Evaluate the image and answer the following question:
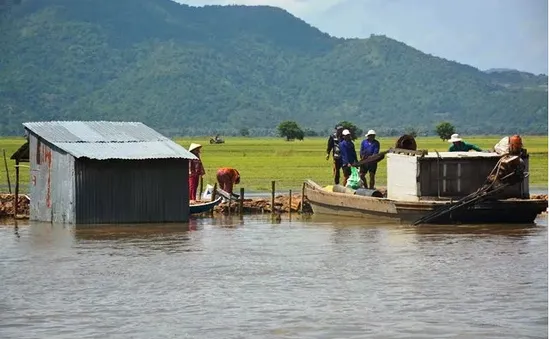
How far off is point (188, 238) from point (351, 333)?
8.94m

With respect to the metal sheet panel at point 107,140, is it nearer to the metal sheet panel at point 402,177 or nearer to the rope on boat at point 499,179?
the metal sheet panel at point 402,177

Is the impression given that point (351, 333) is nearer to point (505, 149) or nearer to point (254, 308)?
point (254, 308)

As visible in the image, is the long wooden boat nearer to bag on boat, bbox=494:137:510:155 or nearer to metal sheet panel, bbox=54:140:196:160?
bag on boat, bbox=494:137:510:155

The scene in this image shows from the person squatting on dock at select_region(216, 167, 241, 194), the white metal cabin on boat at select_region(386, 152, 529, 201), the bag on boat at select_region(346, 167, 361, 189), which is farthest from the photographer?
the person squatting on dock at select_region(216, 167, 241, 194)

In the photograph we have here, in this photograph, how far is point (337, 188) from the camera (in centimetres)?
2633

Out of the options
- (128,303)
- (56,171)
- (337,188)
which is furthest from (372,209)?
(128,303)

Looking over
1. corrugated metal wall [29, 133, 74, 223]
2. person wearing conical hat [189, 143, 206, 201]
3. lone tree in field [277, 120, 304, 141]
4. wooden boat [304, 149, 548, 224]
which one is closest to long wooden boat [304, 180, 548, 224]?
wooden boat [304, 149, 548, 224]

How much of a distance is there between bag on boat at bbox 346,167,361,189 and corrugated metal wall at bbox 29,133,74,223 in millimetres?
5583

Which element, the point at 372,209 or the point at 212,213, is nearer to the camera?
the point at 372,209

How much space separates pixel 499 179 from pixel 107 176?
20.8 ft

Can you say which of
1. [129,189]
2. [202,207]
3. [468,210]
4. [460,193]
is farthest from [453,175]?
[129,189]

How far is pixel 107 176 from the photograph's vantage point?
76.0 feet

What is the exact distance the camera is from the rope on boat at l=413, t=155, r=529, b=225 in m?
23.1

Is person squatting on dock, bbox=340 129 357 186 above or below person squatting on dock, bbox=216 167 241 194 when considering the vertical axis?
above
